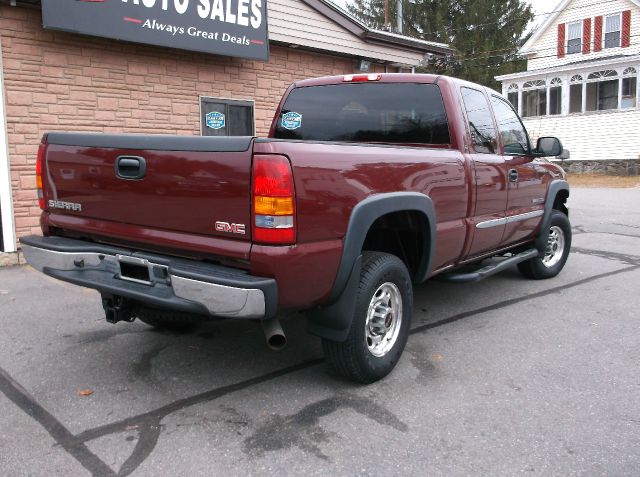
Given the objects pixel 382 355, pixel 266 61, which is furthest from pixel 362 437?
pixel 266 61

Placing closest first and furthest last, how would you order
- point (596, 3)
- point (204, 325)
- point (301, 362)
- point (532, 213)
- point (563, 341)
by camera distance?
point (301, 362) < point (563, 341) < point (204, 325) < point (532, 213) < point (596, 3)

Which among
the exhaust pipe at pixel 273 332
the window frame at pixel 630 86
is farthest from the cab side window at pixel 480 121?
the window frame at pixel 630 86

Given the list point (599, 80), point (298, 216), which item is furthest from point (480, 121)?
point (599, 80)

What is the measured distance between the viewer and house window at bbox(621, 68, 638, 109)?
2567 cm

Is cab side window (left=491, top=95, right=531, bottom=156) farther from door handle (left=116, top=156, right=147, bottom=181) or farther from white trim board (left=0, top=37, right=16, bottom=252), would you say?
white trim board (left=0, top=37, right=16, bottom=252)

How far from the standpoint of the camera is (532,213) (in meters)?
5.62

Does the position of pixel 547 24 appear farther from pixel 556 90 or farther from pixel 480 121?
pixel 480 121

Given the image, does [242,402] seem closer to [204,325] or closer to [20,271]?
[204,325]

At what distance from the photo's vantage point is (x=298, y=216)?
9.52 feet

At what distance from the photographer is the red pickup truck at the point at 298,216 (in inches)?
113

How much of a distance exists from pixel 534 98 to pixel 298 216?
3066cm

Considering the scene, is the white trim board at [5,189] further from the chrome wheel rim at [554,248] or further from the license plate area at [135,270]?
the chrome wheel rim at [554,248]

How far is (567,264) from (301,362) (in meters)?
4.72

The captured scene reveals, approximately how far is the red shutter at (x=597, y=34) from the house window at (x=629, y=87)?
2516mm
